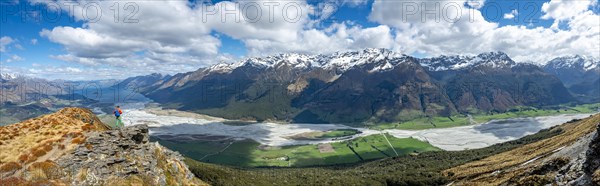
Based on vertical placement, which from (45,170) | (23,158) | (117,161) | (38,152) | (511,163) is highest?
(38,152)

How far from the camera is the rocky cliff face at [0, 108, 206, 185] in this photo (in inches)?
1860

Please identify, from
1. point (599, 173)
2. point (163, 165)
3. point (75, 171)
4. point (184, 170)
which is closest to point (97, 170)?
point (75, 171)

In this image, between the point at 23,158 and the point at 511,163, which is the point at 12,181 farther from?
the point at 511,163

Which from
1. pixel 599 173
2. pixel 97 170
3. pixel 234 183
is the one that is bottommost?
pixel 234 183

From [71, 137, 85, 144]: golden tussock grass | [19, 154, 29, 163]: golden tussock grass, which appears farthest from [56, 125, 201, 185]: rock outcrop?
[19, 154, 29, 163]: golden tussock grass

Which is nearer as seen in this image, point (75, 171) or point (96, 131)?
point (75, 171)

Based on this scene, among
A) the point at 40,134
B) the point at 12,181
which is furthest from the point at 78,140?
the point at 12,181

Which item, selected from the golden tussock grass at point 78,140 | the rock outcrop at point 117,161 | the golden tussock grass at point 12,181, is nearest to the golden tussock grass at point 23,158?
the rock outcrop at point 117,161

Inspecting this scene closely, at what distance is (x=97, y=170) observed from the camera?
51.2m

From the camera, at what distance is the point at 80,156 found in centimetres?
5169

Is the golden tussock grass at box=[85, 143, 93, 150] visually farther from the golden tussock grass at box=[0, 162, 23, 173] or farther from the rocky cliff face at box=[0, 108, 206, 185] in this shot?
the golden tussock grass at box=[0, 162, 23, 173]

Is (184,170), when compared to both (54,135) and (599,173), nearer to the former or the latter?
(54,135)

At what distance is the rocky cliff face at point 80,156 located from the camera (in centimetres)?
4725

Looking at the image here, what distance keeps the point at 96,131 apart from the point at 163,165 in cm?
1320
